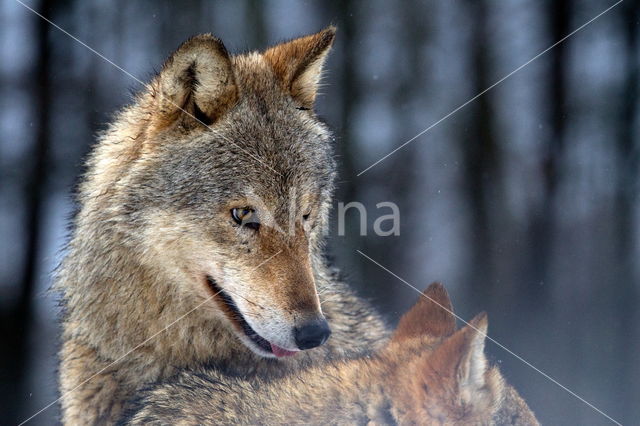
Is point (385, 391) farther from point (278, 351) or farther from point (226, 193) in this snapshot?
point (226, 193)

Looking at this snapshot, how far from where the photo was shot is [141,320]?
3082 mm

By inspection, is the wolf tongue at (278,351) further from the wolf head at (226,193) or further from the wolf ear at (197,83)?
the wolf ear at (197,83)

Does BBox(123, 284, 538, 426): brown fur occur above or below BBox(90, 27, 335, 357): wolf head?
below

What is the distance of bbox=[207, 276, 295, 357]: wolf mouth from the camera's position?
2928mm

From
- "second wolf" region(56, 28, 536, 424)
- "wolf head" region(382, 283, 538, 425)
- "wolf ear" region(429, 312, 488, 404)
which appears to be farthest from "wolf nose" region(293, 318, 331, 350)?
"wolf ear" region(429, 312, 488, 404)

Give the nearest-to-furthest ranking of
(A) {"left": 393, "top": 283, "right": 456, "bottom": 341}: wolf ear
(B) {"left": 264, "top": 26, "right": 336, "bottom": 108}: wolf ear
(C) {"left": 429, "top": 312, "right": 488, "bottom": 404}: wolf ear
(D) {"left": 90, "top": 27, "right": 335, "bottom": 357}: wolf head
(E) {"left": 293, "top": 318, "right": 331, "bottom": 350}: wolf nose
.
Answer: (C) {"left": 429, "top": 312, "right": 488, "bottom": 404}: wolf ear → (A) {"left": 393, "top": 283, "right": 456, "bottom": 341}: wolf ear → (E) {"left": 293, "top": 318, "right": 331, "bottom": 350}: wolf nose → (D) {"left": 90, "top": 27, "right": 335, "bottom": 357}: wolf head → (B) {"left": 264, "top": 26, "right": 336, "bottom": 108}: wolf ear

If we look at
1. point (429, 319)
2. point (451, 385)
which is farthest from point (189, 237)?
point (451, 385)

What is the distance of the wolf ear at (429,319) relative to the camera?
7.51 feet

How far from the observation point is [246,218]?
9.67 ft

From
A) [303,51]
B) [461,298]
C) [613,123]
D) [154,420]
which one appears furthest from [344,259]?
[154,420]

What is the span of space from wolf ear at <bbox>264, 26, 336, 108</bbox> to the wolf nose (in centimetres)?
120


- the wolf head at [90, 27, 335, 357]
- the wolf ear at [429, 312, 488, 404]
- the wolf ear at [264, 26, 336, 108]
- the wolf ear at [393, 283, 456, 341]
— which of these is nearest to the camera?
the wolf ear at [429, 312, 488, 404]

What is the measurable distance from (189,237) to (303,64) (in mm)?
1014

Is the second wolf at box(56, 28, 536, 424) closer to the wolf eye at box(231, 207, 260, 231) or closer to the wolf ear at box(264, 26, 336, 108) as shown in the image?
the wolf eye at box(231, 207, 260, 231)
